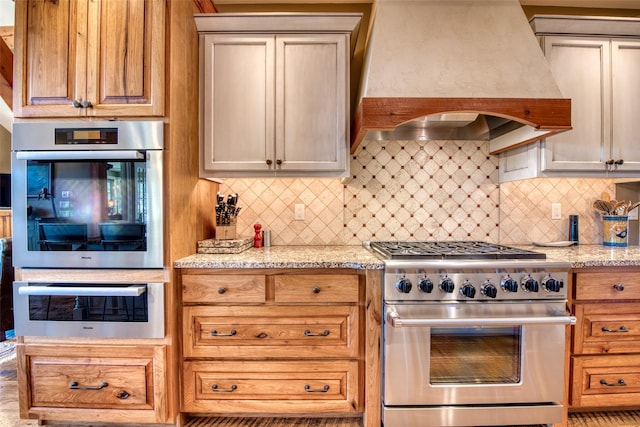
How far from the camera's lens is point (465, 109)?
164 centimetres

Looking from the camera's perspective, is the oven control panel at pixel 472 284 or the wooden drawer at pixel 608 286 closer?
the oven control panel at pixel 472 284

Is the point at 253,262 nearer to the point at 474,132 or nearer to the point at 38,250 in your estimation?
the point at 38,250

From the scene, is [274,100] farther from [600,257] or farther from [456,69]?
[600,257]

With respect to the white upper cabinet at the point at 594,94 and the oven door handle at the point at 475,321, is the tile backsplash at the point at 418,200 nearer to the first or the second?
the white upper cabinet at the point at 594,94

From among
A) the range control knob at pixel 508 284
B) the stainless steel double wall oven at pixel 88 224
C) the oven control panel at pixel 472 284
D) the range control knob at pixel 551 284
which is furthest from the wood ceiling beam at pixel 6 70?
the range control knob at pixel 551 284

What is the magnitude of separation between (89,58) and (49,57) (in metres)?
0.21

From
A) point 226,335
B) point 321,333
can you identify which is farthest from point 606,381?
point 226,335

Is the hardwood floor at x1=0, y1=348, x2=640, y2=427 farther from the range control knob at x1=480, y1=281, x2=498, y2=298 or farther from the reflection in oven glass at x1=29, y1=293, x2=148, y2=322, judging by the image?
the range control knob at x1=480, y1=281, x2=498, y2=298

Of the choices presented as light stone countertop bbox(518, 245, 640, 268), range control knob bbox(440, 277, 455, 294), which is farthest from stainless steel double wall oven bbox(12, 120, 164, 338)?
light stone countertop bbox(518, 245, 640, 268)

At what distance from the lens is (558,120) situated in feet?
5.34

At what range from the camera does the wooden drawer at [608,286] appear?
66.1 inches

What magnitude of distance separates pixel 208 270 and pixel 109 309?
1.71 ft

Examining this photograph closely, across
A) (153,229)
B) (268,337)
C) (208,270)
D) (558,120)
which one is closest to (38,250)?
(153,229)

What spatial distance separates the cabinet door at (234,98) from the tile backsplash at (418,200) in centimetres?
40
